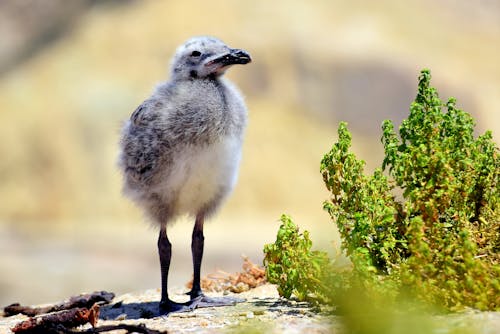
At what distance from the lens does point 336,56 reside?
45000 millimetres

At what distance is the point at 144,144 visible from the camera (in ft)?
27.7

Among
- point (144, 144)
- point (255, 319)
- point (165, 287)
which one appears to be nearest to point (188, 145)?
point (144, 144)

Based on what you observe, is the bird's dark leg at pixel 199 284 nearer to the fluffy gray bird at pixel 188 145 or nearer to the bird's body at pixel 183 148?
the fluffy gray bird at pixel 188 145

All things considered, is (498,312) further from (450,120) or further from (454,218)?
(450,120)

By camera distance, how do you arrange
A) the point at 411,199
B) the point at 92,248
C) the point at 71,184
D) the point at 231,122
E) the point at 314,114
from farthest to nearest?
1. the point at 314,114
2. the point at 71,184
3. the point at 92,248
4. the point at 231,122
5. the point at 411,199

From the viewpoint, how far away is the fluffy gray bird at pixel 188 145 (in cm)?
830

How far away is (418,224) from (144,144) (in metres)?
2.81

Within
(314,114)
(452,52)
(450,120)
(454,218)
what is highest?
(452,52)

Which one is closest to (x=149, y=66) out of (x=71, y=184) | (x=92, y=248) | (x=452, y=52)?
(x=71, y=184)

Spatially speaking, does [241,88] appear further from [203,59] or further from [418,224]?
[418,224]

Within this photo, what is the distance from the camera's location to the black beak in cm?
869

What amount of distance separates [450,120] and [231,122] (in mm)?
2010

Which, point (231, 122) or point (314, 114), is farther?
point (314, 114)

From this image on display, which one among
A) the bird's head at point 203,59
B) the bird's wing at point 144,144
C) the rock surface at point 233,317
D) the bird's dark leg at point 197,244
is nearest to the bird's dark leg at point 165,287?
the rock surface at point 233,317
